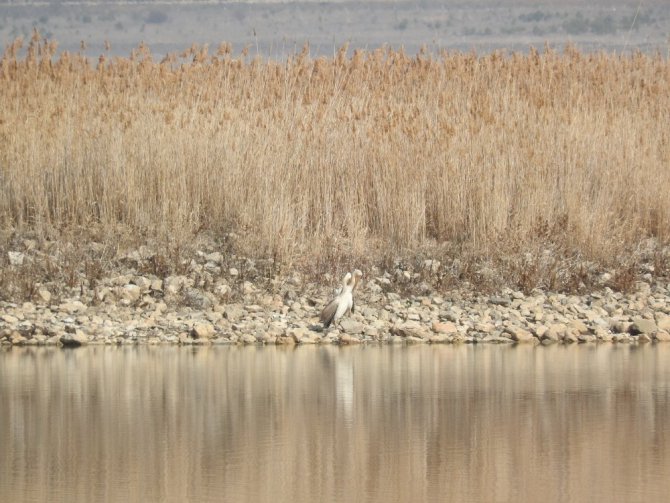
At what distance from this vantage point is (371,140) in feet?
45.8

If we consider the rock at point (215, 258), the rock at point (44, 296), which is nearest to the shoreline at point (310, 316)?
the rock at point (44, 296)

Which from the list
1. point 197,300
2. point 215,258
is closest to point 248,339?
point 197,300

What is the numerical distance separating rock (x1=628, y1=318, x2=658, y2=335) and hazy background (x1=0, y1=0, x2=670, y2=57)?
86.3 meters

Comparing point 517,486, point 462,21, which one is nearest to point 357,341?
point 517,486

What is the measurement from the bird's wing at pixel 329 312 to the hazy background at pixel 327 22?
87.0 metres

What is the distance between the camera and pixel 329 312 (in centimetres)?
1102

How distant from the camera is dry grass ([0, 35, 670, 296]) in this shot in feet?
42.6

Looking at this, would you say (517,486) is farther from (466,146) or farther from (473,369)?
(466,146)

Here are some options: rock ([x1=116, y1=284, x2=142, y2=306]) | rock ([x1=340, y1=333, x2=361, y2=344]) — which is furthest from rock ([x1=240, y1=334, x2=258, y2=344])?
rock ([x1=116, y1=284, x2=142, y2=306])

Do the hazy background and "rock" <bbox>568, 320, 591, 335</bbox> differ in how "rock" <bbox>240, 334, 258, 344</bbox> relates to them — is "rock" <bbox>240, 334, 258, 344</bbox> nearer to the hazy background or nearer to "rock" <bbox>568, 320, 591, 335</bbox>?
"rock" <bbox>568, 320, 591, 335</bbox>

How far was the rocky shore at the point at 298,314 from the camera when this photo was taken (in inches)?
434

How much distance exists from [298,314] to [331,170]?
2.33 m

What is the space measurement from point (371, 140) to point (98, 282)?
11.4 ft

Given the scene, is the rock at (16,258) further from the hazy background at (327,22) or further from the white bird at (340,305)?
the hazy background at (327,22)
